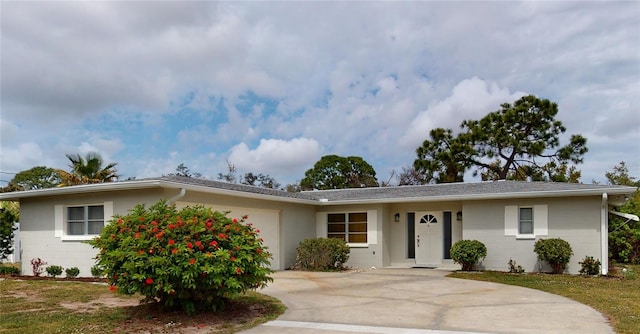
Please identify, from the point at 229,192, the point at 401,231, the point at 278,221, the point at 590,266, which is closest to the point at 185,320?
the point at 229,192

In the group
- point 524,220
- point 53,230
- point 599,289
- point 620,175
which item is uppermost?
point 620,175

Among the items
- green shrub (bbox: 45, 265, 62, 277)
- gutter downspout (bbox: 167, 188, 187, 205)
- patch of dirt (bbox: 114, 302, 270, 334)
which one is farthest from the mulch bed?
patch of dirt (bbox: 114, 302, 270, 334)

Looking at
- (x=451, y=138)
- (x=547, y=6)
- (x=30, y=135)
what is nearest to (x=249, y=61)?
(x=547, y=6)

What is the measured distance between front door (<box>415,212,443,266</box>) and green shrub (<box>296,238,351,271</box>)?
2.76m

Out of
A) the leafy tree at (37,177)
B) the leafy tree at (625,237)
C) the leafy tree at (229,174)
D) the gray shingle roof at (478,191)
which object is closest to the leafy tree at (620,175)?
the leafy tree at (625,237)

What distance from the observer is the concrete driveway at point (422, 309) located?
773 cm

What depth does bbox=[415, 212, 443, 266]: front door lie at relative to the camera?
18359 millimetres

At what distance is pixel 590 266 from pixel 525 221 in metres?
2.16

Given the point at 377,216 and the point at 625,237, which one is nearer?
the point at 377,216

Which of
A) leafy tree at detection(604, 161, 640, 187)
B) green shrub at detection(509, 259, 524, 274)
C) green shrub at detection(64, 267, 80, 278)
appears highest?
leafy tree at detection(604, 161, 640, 187)

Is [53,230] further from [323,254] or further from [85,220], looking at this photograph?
[323,254]

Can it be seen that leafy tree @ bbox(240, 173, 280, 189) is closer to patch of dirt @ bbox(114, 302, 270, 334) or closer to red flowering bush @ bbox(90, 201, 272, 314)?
patch of dirt @ bbox(114, 302, 270, 334)

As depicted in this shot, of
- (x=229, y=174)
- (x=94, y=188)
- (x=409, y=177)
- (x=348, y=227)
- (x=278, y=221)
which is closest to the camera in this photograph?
(x=94, y=188)

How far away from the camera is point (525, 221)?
16.4 metres
